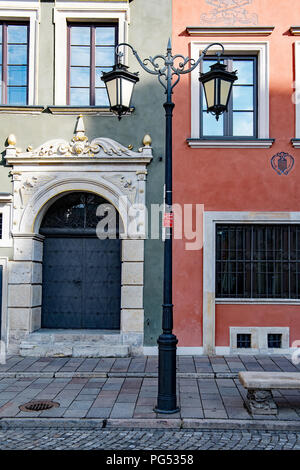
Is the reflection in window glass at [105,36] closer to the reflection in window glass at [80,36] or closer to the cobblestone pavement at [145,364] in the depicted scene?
the reflection in window glass at [80,36]

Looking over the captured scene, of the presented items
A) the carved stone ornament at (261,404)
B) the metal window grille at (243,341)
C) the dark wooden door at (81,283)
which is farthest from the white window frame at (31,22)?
the carved stone ornament at (261,404)

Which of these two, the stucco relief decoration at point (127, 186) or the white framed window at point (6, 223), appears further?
the white framed window at point (6, 223)

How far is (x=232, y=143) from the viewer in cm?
1103

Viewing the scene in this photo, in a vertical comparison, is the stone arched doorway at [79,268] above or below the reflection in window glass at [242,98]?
below

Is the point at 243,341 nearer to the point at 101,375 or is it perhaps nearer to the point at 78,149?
the point at 101,375

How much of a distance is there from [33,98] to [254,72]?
4.95 meters

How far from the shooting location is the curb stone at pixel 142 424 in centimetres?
660

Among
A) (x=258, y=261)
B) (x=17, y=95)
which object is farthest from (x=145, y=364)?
(x=17, y=95)

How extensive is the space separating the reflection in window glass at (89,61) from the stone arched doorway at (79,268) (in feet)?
7.12

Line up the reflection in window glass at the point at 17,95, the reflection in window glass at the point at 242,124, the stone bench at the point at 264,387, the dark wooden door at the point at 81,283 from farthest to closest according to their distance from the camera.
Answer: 1. the dark wooden door at the point at 81,283
2. the reflection in window glass at the point at 17,95
3. the reflection in window glass at the point at 242,124
4. the stone bench at the point at 264,387

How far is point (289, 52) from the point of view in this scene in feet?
36.8

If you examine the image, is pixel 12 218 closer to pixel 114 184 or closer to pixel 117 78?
pixel 114 184

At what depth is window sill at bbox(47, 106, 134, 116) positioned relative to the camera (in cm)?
1113
